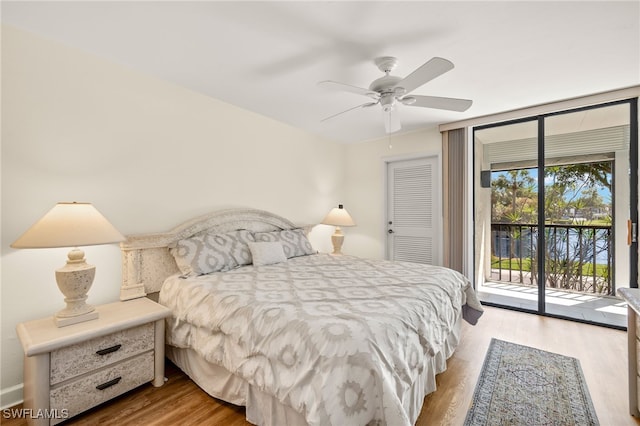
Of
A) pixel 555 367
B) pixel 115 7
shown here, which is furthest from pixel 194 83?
pixel 555 367

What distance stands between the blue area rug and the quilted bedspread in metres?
0.48

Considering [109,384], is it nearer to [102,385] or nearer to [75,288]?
[102,385]

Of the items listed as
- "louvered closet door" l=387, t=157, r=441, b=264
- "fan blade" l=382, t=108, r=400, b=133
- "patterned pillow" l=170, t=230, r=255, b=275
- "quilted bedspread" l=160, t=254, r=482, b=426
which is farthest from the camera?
"louvered closet door" l=387, t=157, r=441, b=264

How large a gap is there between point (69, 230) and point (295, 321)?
57.4 inches

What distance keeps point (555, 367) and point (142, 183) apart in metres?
3.72

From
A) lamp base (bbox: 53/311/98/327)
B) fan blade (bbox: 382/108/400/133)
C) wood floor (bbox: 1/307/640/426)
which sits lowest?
wood floor (bbox: 1/307/640/426)

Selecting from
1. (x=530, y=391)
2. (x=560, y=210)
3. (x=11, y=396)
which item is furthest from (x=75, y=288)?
(x=560, y=210)

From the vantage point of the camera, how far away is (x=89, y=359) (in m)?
1.71

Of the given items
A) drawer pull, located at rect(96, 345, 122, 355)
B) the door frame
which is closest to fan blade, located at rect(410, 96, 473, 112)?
the door frame

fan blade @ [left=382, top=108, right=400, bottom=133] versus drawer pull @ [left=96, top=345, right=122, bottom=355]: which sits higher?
fan blade @ [left=382, top=108, right=400, bottom=133]

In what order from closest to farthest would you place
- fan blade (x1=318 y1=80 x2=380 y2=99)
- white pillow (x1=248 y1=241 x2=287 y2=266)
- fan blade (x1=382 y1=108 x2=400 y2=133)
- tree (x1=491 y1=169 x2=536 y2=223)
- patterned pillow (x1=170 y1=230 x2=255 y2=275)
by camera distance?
fan blade (x1=318 y1=80 x2=380 y2=99), patterned pillow (x1=170 y1=230 x2=255 y2=275), fan blade (x1=382 y1=108 x2=400 y2=133), white pillow (x1=248 y1=241 x2=287 y2=266), tree (x1=491 y1=169 x2=536 y2=223)

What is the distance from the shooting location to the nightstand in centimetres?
154

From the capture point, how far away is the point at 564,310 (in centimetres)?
336

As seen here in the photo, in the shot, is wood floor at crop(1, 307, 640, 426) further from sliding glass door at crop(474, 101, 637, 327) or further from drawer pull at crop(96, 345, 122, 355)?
sliding glass door at crop(474, 101, 637, 327)
